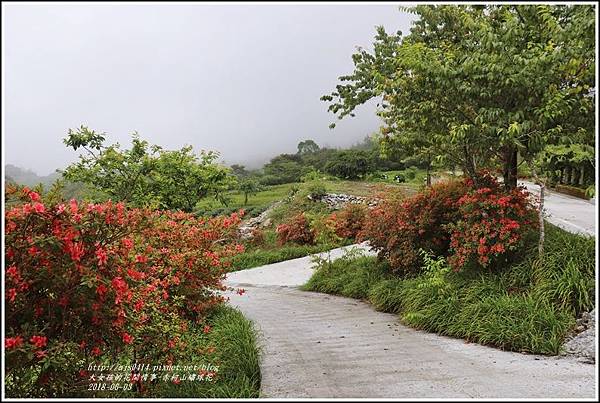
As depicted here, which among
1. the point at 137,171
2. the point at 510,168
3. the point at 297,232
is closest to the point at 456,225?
the point at 510,168

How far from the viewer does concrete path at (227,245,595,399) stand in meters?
3.24

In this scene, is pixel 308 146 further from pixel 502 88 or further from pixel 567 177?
pixel 502 88

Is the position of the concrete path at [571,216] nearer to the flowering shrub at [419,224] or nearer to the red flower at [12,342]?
the flowering shrub at [419,224]

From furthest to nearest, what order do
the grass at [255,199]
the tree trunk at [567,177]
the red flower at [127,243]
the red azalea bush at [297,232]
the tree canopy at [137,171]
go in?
the grass at [255,199]
the tree trunk at [567,177]
the red azalea bush at [297,232]
the tree canopy at [137,171]
the red flower at [127,243]

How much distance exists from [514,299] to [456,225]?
1717 millimetres

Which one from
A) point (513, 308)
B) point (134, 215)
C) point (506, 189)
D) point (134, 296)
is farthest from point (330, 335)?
point (506, 189)

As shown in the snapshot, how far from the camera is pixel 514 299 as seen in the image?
4.74 meters

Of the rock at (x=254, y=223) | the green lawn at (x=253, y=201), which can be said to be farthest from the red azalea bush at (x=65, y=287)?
the green lawn at (x=253, y=201)

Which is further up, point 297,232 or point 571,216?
point 571,216

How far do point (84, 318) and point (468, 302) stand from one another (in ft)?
13.2

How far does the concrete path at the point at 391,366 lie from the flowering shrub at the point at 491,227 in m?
1.21

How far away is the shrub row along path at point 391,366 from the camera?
128 inches

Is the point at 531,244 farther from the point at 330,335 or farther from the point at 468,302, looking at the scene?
the point at 330,335

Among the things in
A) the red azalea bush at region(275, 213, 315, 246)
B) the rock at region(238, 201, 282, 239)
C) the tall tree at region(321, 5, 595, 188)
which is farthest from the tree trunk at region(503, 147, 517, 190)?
the rock at region(238, 201, 282, 239)
